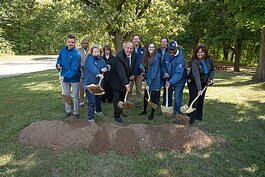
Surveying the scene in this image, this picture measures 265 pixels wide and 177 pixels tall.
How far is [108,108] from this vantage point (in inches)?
285

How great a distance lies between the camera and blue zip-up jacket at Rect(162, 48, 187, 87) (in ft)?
18.8

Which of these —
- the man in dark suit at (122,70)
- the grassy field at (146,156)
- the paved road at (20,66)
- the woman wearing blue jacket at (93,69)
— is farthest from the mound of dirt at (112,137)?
the paved road at (20,66)

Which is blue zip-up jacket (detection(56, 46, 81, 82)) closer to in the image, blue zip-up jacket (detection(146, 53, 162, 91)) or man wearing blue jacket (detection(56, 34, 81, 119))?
man wearing blue jacket (detection(56, 34, 81, 119))

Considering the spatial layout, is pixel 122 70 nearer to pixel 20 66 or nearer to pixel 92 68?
pixel 92 68

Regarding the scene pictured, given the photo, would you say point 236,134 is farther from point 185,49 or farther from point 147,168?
point 185,49

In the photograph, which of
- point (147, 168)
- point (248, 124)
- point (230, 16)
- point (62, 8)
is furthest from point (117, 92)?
point (230, 16)

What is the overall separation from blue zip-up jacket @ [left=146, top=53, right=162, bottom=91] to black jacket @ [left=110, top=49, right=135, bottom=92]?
56 centimetres

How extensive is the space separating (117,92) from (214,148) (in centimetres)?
241

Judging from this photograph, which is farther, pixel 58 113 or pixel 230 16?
pixel 230 16

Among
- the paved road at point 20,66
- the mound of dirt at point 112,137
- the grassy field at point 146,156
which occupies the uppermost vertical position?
the paved road at point 20,66

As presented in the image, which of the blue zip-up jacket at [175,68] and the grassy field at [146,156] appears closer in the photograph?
the grassy field at [146,156]

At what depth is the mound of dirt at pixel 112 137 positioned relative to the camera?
473 centimetres

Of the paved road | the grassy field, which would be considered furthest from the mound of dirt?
the paved road

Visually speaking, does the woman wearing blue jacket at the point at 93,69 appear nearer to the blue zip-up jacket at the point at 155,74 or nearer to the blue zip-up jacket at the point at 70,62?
the blue zip-up jacket at the point at 70,62
